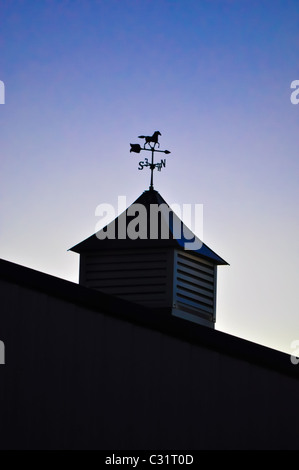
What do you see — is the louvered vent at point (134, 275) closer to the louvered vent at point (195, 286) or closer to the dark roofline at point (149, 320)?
the louvered vent at point (195, 286)

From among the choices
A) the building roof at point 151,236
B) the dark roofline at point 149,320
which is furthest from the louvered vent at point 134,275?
the dark roofline at point 149,320

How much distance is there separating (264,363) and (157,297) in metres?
7.10

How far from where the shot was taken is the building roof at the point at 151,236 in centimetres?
1845

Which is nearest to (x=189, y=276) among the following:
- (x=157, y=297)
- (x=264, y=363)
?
(x=157, y=297)

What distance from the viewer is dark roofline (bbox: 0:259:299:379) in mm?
11492

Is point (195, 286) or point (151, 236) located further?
point (195, 286)

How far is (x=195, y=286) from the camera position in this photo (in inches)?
755

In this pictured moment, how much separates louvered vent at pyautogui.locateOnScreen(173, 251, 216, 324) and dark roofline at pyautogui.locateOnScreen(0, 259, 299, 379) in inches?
270

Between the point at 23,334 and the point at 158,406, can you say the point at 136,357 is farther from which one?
the point at 23,334

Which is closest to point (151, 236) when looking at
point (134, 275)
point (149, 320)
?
point (134, 275)

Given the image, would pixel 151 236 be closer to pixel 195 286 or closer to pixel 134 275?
pixel 134 275

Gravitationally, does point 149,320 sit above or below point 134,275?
below

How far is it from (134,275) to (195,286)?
1389mm

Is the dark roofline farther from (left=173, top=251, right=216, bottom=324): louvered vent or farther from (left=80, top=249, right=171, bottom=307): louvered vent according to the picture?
(left=173, top=251, right=216, bottom=324): louvered vent
